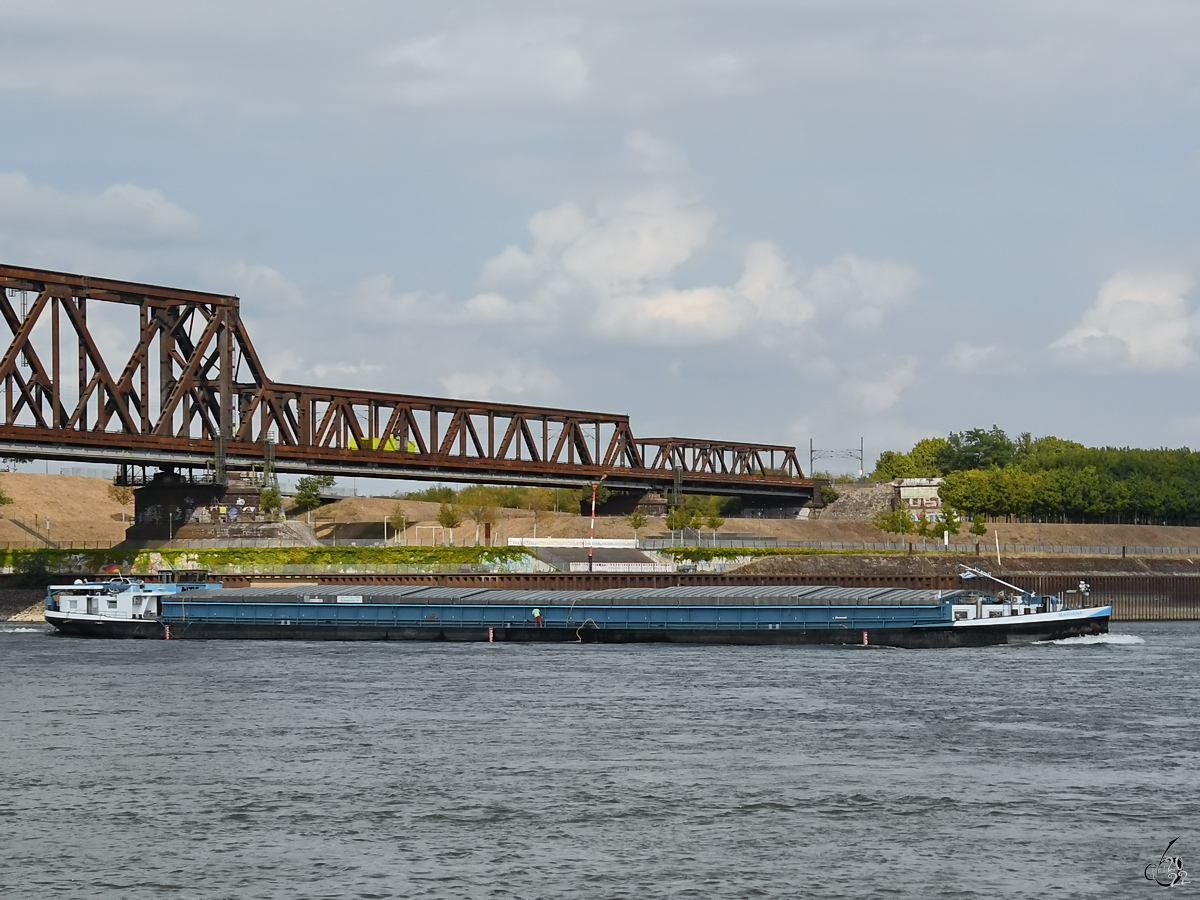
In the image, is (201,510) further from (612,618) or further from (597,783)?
(597,783)

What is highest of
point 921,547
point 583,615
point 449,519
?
point 449,519

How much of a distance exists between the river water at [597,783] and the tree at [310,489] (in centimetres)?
9332

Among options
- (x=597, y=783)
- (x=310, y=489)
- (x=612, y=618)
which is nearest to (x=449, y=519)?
(x=310, y=489)

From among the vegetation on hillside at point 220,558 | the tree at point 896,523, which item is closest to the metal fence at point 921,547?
the tree at point 896,523

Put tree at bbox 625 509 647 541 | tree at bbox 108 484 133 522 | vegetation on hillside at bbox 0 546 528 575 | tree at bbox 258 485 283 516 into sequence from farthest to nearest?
tree at bbox 108 484 133 522, tree at bbox 625 509 647 541, tree at bbox 258 485 283 516, vegetation on hillside at bbox 0 546 528 575

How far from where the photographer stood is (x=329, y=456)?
135375 mm

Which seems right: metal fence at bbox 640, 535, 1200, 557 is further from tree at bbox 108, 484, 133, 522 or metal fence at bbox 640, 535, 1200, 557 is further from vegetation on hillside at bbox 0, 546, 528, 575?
tree at bbox 108, 484, 133, 522

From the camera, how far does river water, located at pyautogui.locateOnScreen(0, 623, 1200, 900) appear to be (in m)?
31.7

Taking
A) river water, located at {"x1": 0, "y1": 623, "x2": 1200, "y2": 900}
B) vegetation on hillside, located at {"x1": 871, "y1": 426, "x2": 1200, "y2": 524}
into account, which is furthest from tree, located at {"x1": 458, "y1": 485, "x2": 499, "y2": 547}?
river water, located at {"x1": 0, "y1": 623, "x2": 1200, "y2": 900}

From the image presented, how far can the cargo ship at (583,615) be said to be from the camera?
3280 inches

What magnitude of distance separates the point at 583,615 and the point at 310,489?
262ft

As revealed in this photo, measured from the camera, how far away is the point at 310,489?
161500 mm

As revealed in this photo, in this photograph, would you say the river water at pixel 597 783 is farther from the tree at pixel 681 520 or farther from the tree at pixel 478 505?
the tree at pixel 681 520

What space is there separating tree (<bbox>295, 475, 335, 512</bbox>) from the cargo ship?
63.7m
